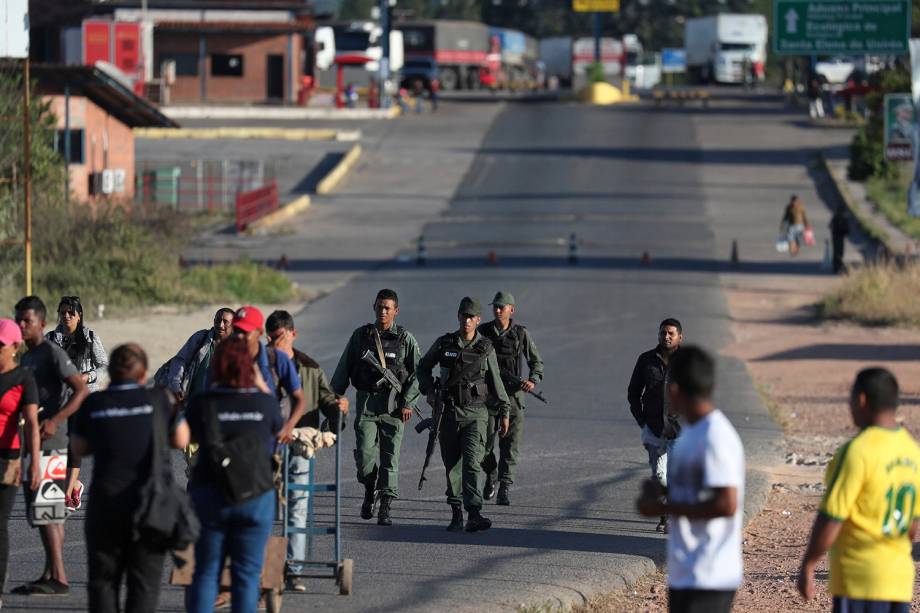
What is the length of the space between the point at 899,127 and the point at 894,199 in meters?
16.1

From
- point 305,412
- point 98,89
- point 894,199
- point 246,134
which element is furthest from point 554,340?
point 246,134

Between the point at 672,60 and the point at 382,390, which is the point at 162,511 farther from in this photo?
the point at 672,60

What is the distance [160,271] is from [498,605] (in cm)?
2084

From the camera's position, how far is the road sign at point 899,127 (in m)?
31.3

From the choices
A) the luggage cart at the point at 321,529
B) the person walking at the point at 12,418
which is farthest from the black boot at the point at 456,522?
the person walking at the point at 12,418

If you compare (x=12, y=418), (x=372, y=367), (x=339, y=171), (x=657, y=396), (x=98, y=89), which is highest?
(x=98, y=89)

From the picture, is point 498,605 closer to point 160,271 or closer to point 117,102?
point 160,271

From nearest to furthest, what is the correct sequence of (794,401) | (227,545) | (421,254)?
(227,545) < (794,401) < (421,254)

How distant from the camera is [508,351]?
12891 mm

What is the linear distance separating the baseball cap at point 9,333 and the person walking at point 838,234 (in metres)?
27.6

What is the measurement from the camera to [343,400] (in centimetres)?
984

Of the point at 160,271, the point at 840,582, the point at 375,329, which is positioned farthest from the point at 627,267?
the point at 840,582

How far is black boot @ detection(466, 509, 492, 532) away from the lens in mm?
11587

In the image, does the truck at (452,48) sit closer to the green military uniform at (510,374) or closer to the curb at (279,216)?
the curb at (279,216)
